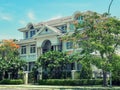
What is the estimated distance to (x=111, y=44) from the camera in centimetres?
3544

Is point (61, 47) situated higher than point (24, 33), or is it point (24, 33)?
point (24, 33)

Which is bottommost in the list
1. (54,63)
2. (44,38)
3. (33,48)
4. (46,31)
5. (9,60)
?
(54,63)

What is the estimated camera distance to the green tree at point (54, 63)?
49.7 m

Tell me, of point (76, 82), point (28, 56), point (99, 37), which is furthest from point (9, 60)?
point (99, 37)

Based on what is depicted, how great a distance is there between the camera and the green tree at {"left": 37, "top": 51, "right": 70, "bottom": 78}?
49719mm

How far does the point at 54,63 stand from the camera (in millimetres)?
49781

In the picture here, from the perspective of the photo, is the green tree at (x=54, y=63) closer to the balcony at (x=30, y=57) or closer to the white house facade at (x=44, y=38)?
the white house facade at (x=44, y=38)

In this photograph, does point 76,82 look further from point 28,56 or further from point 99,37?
point 28,56

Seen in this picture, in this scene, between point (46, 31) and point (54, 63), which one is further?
point (46, 31)

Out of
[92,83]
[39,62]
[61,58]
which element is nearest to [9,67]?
[39,62]

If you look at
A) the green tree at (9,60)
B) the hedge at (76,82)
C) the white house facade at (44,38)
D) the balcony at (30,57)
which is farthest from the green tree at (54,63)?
the balcony at (30,57)

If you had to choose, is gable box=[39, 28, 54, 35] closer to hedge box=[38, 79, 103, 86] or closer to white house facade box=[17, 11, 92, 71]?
white house facade box=[17, 11, 92, 71]

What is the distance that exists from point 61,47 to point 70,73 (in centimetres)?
591

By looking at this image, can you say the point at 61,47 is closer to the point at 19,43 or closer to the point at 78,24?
the point at 19,43
